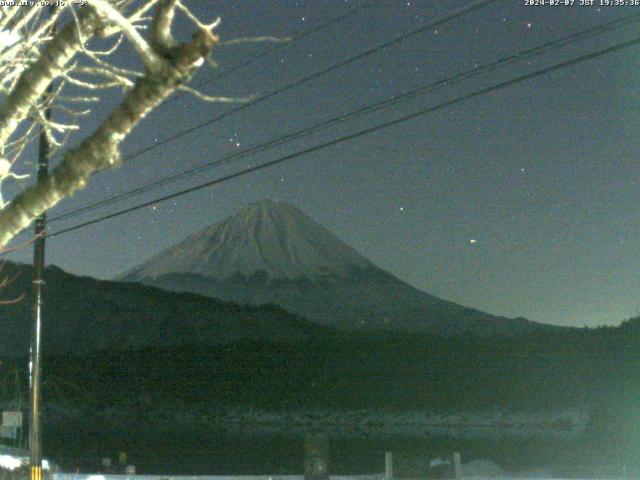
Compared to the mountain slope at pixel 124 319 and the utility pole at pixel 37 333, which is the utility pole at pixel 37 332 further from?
the mountain slope at pixel 124 319

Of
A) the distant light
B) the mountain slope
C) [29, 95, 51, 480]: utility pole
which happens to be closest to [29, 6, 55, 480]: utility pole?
[29, 95, 51, 480]: utility pole

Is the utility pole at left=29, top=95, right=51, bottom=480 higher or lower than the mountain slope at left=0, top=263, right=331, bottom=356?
lower

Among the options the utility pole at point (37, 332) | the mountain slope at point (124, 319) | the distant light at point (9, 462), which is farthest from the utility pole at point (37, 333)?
the mountain slope at point (124, 319)

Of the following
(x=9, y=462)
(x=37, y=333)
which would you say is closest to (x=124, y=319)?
(x=9, y=462)

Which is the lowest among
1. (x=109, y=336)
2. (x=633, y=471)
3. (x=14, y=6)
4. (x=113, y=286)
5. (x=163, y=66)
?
(x=633, y=471)

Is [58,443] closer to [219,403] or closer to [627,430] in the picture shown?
→ [627,430]

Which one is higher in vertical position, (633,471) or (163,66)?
(163,66)

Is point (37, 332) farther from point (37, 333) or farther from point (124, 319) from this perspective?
point (124, 319)

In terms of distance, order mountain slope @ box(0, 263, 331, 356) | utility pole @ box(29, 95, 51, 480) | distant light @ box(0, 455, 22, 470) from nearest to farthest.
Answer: utility pole @ box(29, 95, 51, 480)
distant light @ box(0, 455, 22, 470)
mountain slope @ box(0, 263, 331, 356)

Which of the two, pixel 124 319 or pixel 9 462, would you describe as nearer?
pixel 9 462

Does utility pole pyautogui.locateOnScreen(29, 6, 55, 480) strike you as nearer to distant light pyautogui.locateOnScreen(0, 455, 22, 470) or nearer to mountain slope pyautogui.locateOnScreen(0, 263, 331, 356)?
distant light pyautogui.locateOnScreen(0, 455, 22, 470)

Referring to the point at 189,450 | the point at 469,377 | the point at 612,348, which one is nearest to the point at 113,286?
the point at 469,377
